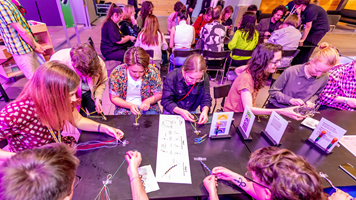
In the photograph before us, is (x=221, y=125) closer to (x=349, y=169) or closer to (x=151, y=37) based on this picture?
(x=349, y=169)

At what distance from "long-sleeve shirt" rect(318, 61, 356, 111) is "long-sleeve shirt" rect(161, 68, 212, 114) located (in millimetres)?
1553

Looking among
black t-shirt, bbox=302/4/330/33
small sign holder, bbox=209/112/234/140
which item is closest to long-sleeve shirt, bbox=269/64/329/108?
small sign holder, bbox=209/112/234/140

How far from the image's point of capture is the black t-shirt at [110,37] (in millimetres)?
3234

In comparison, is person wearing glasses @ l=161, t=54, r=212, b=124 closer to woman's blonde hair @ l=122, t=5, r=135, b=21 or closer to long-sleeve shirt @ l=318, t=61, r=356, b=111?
long-sleeve shirt @ l=318, t=61, r=356, b=111

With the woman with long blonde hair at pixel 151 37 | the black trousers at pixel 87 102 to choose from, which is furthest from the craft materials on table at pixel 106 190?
the woman with long blonde hair at pixel 151 37

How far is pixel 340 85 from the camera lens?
6.78 ft

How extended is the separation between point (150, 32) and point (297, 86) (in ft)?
8.65

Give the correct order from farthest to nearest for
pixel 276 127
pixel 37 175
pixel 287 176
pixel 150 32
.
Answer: pixel 150 32
pixel 276 127
pixel 287 176
pixel 37 175

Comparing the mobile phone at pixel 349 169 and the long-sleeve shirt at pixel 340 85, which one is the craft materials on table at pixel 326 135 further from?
the long-sleeve shirt at pixel 340 85

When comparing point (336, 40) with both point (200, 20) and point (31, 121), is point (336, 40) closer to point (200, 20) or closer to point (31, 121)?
point (200, 20)

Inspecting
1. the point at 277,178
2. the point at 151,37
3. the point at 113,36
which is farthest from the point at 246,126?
the point at 113,36

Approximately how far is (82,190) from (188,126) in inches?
35.6

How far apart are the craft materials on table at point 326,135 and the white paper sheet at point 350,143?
9.8 inches

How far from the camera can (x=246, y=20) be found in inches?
131
